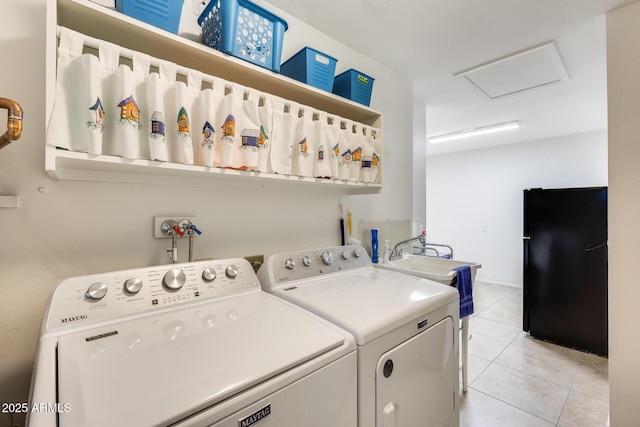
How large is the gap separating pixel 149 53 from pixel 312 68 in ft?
2.53

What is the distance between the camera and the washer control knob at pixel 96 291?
0.88 m

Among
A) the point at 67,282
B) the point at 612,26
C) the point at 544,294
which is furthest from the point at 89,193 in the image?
the point at 544,294

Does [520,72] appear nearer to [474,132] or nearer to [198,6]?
[474,132]

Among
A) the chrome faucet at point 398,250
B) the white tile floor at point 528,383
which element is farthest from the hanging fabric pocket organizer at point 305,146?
the white tile floor at point 528,383

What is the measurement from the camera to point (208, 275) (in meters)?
1.12

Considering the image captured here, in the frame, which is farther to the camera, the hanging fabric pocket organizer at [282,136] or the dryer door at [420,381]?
the hanging fabric pocket organizer at [282,136]

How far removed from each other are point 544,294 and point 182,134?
3732 mm

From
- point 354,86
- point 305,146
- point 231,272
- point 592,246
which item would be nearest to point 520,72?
point 354,86

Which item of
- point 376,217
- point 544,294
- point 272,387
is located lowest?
point 544,294

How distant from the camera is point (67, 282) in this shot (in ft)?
2.89

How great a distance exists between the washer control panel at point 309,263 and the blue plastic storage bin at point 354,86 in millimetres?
965

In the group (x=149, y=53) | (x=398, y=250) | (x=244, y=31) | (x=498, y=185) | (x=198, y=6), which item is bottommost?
(x=398, y=250)

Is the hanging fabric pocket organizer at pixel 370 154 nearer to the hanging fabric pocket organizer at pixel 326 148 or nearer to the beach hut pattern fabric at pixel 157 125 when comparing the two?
the hanging fabric pocket organizer at pixel 326 148

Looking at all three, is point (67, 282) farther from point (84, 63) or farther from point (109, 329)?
point (84, 63)
